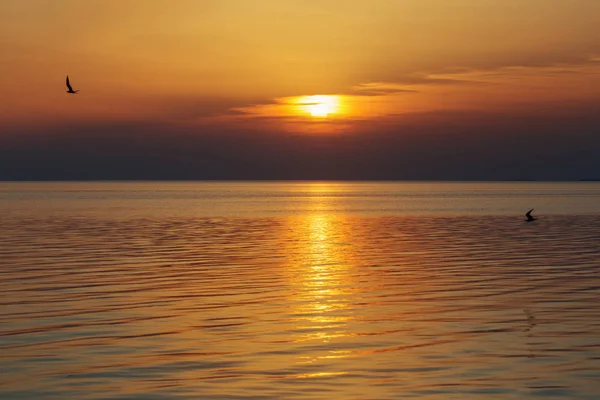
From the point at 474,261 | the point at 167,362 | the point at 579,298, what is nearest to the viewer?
the point at 167,362

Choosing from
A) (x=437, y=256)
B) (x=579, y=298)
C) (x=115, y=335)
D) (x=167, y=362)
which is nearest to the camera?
(x=167, y=362)

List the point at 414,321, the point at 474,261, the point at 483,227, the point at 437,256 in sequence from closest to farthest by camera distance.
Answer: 1. the point at 414,321
2. the point at 474,261
3. the point at 437,256
4. the point at 483,227

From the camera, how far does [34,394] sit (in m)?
14.5

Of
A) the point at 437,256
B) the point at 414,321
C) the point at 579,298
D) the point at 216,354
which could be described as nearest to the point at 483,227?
the point at 437,256

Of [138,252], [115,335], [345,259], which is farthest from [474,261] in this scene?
[115,335]

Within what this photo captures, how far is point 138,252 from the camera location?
42.0 metres

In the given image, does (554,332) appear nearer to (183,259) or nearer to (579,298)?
(579,298)

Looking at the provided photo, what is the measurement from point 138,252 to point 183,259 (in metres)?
4.48

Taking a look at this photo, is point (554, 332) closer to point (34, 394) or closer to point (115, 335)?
point (115, 335)

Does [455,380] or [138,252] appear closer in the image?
[455,380]

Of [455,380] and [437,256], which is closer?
[455,380]

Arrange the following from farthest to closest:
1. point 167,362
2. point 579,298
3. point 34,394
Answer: point 579,298 < point 167,362 < point 34,394

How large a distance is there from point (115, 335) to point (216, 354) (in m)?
3.30

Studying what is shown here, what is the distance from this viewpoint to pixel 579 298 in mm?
25391
